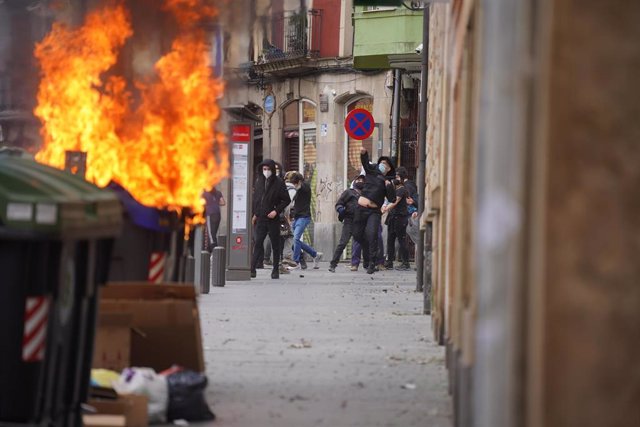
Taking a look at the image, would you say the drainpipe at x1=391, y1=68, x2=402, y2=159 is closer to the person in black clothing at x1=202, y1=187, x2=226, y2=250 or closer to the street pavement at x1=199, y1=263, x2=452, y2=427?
the person in black clothing at x1=202, y1=187, x2=226, y2=250

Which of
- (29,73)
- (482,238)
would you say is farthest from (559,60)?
(29,73)

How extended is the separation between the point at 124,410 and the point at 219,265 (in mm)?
15798

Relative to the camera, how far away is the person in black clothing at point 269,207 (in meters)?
27.1

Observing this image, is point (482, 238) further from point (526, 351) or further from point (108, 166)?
point (108, 166)

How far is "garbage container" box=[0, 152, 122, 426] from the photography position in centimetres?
680

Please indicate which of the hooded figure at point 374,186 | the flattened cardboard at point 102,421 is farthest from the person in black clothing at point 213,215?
the flattened cardboard at point 102,421

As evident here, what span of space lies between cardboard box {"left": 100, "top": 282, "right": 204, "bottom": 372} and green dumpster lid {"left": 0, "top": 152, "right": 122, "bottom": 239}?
2252 millimetres

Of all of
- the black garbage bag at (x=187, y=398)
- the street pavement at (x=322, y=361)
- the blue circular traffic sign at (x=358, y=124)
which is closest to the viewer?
the black garbage bag at (x=187, y=398)

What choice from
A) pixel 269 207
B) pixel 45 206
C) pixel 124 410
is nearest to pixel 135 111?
pixel 124 410

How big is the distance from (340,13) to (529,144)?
43.0 meters

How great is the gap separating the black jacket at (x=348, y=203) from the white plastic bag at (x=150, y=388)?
2179 centimetres

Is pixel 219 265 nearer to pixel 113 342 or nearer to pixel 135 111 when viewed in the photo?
pixel 135 111

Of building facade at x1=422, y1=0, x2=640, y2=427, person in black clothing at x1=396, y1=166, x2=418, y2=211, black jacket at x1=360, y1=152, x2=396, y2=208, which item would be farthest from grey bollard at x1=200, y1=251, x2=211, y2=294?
building facade at x1=422, y1=0, x2=640, y2=427

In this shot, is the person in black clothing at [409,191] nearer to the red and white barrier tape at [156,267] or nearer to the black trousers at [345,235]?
the black trousers at [345,235]
